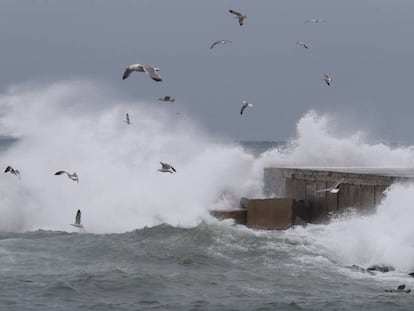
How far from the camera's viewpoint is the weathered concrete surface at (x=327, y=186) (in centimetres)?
1692

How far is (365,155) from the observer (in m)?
27.2

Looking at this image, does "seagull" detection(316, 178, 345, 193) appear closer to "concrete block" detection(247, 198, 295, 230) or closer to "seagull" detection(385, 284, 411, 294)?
"concrete block" detection(247, 198, 295, 230)

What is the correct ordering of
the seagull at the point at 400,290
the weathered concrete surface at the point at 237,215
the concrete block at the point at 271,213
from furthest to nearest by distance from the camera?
the weathered concrete surface at the point at 237,215 → the concrete block at the point at 271,213 → the seagull at the point at 400,290

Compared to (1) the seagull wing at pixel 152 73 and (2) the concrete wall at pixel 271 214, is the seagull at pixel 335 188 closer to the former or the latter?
(2) the concrete wall at pixel 271 214

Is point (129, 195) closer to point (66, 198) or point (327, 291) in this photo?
point (66, 198)

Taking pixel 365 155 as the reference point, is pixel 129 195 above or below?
below

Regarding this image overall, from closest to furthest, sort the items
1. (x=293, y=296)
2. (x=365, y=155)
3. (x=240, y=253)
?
(x=293, y=296), (x=240, y=253), (x=365, y=155)

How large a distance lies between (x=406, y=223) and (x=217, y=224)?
4507 millimetres

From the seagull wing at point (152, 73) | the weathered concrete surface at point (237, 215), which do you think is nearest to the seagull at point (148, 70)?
the seagull wing at point (152, 73)

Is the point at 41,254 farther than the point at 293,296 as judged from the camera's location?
Yes

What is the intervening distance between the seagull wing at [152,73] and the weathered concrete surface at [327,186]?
961cm

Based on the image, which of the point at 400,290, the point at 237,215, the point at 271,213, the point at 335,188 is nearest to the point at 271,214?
the point at 271,213

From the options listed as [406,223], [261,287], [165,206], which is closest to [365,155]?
[165,206]

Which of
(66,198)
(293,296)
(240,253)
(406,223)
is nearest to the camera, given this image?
(293,296)
